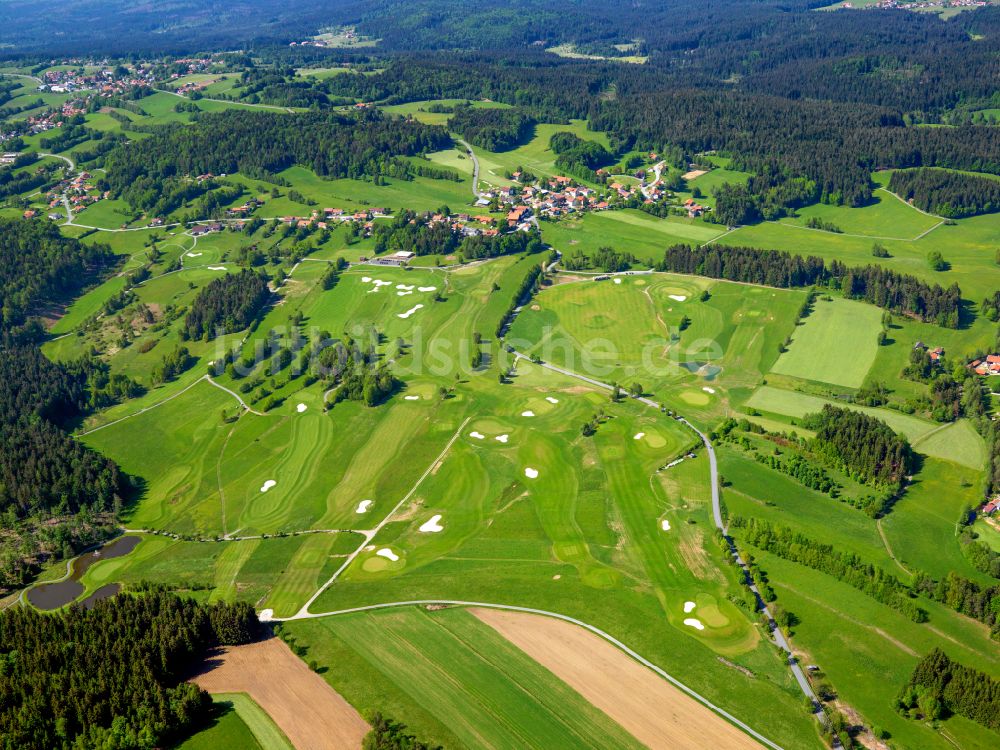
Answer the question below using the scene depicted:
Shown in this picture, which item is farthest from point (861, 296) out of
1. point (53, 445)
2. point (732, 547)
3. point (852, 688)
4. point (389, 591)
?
point (53, 445)

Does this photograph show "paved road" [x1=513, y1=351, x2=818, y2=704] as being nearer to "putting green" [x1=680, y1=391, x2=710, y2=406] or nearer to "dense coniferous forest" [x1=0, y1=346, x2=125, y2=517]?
"putting green" [x1=680, y1=391, x2=710, y2=406]

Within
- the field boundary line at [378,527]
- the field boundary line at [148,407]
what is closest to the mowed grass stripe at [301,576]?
the field boundary line at [378,527]

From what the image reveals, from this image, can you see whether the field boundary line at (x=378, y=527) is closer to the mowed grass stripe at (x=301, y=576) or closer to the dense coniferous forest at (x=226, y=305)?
the mowed grass stripe at (x=301, y=576)

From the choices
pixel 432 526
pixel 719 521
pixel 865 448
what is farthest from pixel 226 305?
pixel 865 448

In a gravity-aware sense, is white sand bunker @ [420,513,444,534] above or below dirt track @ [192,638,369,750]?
below

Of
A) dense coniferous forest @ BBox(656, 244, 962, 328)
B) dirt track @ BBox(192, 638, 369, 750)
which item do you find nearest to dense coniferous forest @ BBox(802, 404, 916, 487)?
dense coniferous forest @ BBox(656, 244, 962, 328)

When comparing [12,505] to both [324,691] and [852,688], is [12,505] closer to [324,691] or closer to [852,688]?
[324,691]
